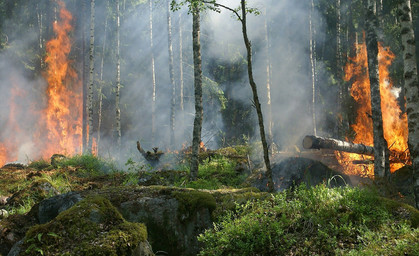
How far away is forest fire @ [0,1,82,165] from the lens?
2377cm

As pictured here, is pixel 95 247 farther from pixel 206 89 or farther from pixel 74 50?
pixel 74 50

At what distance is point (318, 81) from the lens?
2494 centimetres

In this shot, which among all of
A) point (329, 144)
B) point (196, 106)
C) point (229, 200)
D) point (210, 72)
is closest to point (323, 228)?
point (229, 200)

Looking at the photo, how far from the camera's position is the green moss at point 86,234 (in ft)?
10.2

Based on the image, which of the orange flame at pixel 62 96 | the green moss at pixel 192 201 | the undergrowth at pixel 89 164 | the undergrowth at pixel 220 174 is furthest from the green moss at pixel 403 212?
the orange flame at pixel 62 96

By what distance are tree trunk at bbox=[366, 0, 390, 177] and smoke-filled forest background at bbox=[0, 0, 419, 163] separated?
10.6 m

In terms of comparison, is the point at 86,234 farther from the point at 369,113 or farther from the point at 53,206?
the point at 369,113

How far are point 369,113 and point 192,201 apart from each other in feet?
52.5

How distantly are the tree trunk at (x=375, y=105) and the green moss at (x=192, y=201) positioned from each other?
238 inches

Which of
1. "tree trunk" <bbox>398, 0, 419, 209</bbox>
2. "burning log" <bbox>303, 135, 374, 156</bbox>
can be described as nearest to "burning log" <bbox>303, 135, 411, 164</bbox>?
"burning log" <bbox>303, 135, 374, 156</bbox>

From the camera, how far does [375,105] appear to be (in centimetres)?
902

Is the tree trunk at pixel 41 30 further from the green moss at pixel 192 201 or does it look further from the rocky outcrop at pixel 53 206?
the green moss at pixel 192 201

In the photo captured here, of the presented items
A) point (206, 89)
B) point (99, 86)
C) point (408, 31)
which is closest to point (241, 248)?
point (408, 31)

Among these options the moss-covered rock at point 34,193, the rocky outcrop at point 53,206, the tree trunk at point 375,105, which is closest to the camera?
the rocky outcrop at point 53,206
